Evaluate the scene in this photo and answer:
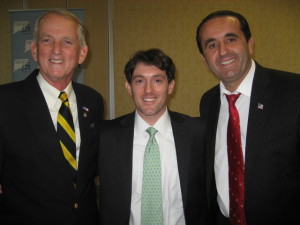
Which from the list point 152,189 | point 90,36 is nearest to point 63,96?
point 152,189

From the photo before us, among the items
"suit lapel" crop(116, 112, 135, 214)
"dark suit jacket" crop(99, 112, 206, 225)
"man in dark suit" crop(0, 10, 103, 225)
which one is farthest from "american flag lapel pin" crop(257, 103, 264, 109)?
"man in dark suit" crop(0, 10, 103, 225)

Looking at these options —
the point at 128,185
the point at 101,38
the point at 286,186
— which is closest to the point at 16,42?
the point at 101,38

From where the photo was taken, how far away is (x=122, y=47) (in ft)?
14.7

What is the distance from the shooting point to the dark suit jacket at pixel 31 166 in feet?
5.36

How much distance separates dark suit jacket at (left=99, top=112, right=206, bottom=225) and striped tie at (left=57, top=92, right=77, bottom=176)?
22cm

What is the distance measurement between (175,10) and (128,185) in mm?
3612

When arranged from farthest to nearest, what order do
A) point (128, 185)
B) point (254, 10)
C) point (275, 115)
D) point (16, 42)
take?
point (254, 10) → point (16, 42) → point (128, 185) → point (275, 115)

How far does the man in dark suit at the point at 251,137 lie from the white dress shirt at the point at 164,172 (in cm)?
34

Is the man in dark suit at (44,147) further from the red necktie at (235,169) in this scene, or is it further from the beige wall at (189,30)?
the beige wall at (189,30)

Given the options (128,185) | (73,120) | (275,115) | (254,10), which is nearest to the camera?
(275,115)

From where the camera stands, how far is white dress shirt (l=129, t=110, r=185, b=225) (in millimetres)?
1780

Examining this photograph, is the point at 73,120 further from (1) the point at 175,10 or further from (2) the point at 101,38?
(1) the point at 175,10

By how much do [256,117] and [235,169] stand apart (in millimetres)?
413

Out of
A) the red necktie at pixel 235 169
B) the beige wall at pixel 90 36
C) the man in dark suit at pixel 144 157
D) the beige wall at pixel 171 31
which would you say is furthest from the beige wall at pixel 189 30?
the red necktie at pixel 235 169
